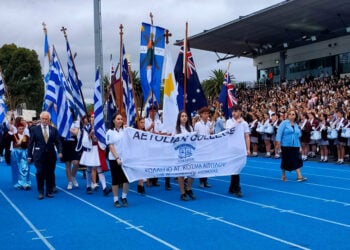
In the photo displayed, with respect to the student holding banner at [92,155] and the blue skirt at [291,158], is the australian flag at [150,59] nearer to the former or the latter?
the student holding banner at [92,155]

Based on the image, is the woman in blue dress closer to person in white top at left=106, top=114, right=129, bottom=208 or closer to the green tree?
person in white top at left=106, top=114, right=129, bottom=208

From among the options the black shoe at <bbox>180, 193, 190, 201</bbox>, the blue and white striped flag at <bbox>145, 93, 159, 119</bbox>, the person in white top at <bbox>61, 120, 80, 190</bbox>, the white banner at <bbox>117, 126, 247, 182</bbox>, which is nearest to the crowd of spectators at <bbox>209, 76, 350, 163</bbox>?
the white banner at <bbox>117, 126, 247, 182</bbox>

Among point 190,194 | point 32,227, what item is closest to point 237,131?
point 190,194

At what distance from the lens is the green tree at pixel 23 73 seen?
54.9 m

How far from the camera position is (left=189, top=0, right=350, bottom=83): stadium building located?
92.5ft

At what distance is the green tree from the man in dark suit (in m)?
46.8

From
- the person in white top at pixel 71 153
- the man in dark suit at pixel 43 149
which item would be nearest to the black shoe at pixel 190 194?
the man in dark suit at pixel 43 149

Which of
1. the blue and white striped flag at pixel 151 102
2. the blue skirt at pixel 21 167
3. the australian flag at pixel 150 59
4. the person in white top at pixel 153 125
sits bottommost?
the blue skirt at pixel 21 167

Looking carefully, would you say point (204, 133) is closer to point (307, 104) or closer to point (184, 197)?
point (184, 197)

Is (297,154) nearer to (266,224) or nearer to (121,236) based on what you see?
(266,224)

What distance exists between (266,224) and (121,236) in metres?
2.19

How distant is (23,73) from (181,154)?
5085cm

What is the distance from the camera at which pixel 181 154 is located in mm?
9391

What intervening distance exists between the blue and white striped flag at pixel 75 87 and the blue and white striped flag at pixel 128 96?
1031 millimetres
